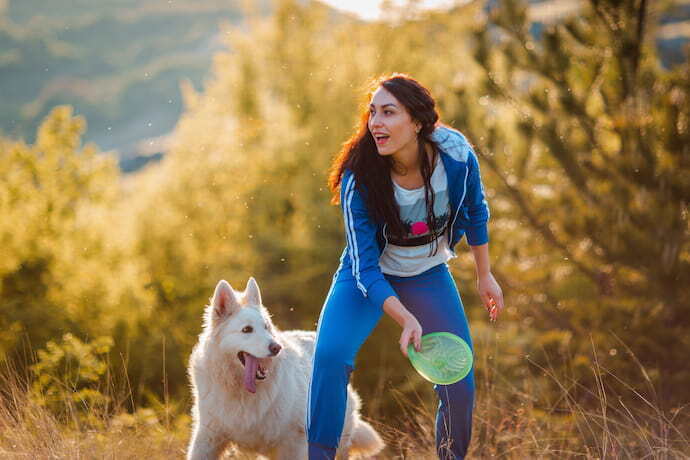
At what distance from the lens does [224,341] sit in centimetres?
389

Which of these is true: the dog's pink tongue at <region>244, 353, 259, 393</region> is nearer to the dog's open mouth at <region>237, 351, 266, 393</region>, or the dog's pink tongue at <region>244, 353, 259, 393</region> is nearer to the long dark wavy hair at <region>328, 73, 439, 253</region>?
the dog's open mouth at <region>237, 351, 266, 393</region>

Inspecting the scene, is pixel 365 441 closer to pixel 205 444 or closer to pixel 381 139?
pixel 205 444

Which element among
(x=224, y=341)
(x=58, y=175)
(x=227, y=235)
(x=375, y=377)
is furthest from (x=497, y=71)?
(x=227, y=235)

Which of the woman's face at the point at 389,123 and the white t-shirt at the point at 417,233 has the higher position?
the woman's face at the point at 389,123

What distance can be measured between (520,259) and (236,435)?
22.8 ft

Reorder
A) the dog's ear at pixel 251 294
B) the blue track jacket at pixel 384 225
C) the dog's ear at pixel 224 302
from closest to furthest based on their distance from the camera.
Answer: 1. the blue track jacket at pixel 384 225
2. the dog's ear at pixel 224 302
3. the dog's ear at pixel 251 294

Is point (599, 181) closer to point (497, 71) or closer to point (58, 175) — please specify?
point (497, 71)

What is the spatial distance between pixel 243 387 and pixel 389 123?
1745mm

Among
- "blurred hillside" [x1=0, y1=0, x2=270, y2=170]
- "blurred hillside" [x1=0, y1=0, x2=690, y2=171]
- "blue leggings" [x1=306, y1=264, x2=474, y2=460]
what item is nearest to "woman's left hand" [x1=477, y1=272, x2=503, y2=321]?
"blue leggings" [x1=306, y1=264, x2=474, y2=460]

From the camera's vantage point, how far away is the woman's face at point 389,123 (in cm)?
326

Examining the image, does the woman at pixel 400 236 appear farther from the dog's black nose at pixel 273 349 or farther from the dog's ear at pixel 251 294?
the dog's ear at pixel 251 294

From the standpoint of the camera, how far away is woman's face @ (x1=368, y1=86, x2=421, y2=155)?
326cm

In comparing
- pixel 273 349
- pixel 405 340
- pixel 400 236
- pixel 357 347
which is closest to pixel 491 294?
pixel 400 236

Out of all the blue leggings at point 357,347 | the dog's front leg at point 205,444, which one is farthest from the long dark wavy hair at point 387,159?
the dog's front leg at point 205,444
